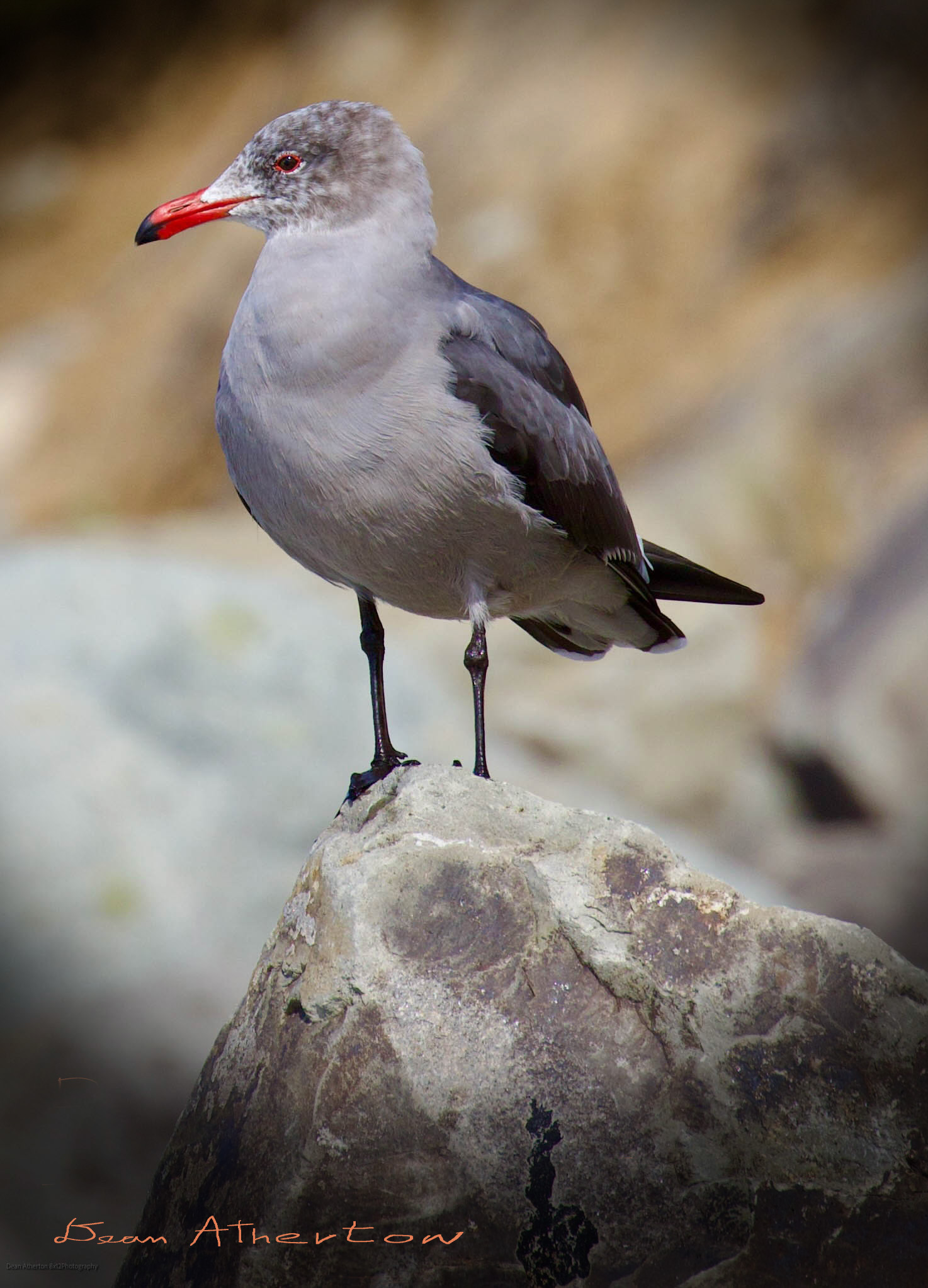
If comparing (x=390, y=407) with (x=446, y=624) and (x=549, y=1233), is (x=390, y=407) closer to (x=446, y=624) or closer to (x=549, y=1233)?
(x=549, y=1233)

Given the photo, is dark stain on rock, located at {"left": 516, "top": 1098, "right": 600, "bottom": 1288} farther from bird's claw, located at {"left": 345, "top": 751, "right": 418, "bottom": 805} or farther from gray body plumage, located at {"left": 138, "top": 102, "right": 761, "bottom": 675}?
gray body plumage, located at {"left": 138, "top": 102, "right": 761, "bottom": 675}

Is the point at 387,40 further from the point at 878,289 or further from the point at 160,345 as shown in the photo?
the point at 878,289

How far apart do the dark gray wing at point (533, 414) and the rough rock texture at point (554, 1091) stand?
3.64 ft

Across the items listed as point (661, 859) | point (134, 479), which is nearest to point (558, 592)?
point (661, 859)

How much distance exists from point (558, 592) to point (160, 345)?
10.4 metres

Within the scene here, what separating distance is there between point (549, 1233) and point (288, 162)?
2.79 metres

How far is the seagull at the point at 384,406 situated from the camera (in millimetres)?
3584

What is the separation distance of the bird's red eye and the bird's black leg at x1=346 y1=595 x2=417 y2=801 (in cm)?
121

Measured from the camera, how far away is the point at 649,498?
9.89 meters

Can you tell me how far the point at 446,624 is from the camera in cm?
967

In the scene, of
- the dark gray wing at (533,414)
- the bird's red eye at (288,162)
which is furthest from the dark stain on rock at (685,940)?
the bird's red eye at (288,162)

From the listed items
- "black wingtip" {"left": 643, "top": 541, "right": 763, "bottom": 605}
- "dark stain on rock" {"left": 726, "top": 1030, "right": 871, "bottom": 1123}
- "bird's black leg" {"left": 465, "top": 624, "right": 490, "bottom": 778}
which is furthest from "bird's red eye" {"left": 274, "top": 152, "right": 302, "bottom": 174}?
"dark stain on rock" {"left": 726, "top": 1030, "right": 871, "bottom": 1123}

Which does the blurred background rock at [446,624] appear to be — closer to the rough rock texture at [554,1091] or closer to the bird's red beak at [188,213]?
the rough rock texture at [554,1091]

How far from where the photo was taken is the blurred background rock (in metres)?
6.29
